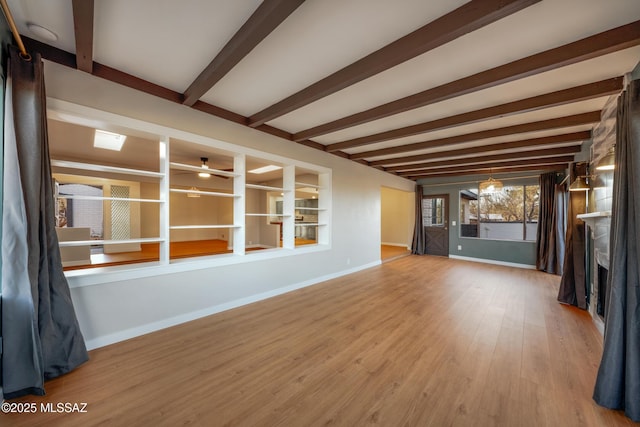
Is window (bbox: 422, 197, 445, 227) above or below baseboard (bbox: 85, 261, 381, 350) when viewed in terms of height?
above

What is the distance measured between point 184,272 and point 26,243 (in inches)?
54.9

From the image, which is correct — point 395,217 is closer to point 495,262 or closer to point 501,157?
point 495,262

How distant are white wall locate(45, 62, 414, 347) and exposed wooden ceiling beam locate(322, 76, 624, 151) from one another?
4.31 feet

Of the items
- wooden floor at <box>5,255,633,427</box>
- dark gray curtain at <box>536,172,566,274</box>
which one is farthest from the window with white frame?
dark gray curtain at <box>536,172,566,274</box>

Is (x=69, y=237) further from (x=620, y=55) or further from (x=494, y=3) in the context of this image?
(x=620, y=55)

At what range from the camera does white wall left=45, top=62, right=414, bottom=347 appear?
2.30 metres

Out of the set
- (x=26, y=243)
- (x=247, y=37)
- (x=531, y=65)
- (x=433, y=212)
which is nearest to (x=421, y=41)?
(x=531, y=65)

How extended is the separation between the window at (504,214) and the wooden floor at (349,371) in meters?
3.83

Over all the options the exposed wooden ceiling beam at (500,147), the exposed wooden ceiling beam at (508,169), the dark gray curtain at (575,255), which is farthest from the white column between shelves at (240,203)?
the exposed wooden ceiling beam at (508,169)

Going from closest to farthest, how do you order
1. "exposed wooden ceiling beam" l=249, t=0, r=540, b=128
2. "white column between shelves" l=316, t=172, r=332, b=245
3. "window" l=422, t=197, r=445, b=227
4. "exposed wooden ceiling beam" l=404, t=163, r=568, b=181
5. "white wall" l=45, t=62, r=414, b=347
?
"exposed wooden ceiling beam" l=249, t=0, r=540, b=128 → "white wall" l=45, t=62, r=414, b=347 → "white column between shelves" l=316, t=172, r=332, b=245 → "exposed wooden ceiling beam" l=404, t=163, r=568, b=181 → "window" l=422, t=197, r=445, b=227

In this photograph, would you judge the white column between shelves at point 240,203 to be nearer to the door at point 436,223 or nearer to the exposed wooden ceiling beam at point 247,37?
the exposed wooden ceiling beam at point 247,37

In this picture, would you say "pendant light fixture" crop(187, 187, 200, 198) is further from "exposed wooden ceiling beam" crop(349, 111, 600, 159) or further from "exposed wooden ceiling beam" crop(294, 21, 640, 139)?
"exposed wooden ceiling beam" crop(349, 111, 600, 159)

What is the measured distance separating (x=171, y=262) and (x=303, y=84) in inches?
104

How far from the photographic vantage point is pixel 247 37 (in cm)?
174
